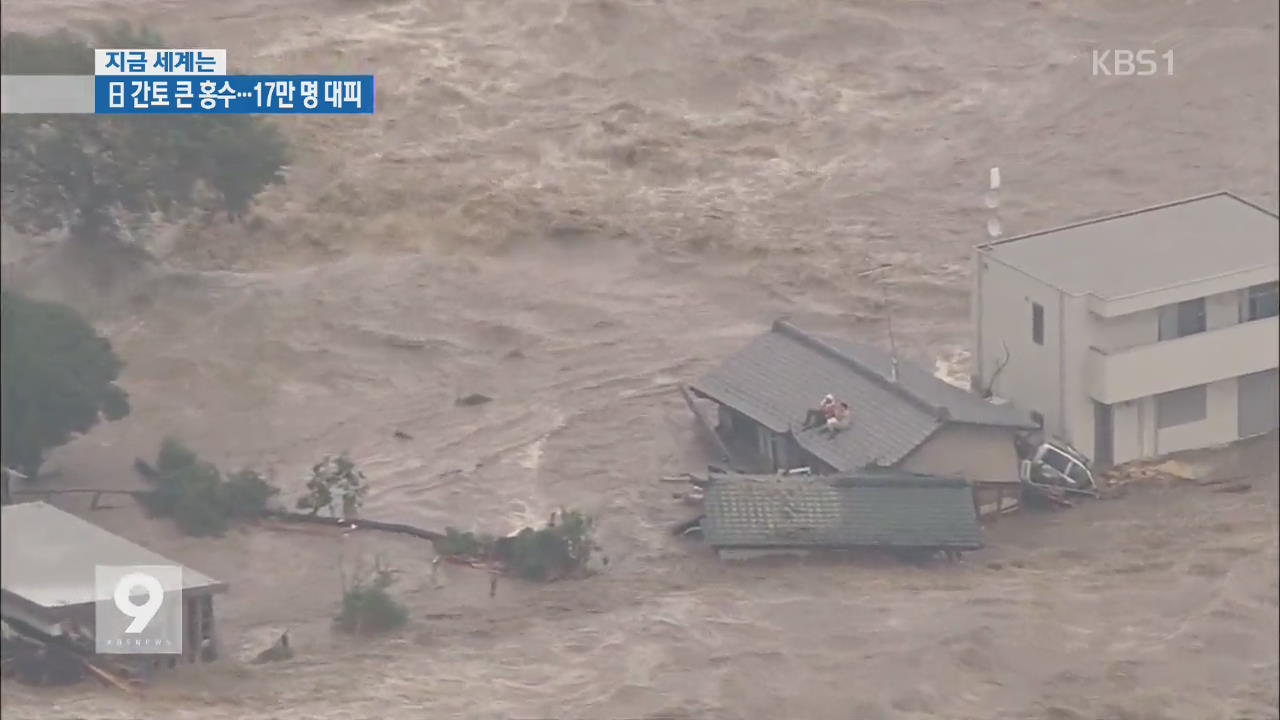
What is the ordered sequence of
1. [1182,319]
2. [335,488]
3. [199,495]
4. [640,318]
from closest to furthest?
1. [1182,319]
2. [199,495]
3. [335,488]
4. [640,318]

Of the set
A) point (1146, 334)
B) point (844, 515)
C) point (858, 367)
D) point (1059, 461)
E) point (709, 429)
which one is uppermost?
point (1146, 334)

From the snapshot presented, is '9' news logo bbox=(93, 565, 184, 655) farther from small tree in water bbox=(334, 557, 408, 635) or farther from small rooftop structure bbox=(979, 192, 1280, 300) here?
small rooftop structure bbox=(979, 192, 1280, 300)

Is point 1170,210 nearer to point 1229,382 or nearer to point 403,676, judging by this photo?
point 1229,382

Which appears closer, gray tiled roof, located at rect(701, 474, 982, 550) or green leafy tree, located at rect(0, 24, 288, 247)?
gray tiled roof, located at rect(701, 474, 982, 550)

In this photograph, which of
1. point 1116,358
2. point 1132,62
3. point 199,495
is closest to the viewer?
point 1116,358

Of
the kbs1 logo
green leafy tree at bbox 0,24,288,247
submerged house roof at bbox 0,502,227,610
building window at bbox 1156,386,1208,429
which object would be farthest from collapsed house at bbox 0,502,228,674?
the kbs1 logo

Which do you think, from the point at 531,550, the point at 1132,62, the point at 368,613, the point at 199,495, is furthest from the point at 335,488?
the point at 1132,62

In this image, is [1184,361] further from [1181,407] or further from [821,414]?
[821,414]
